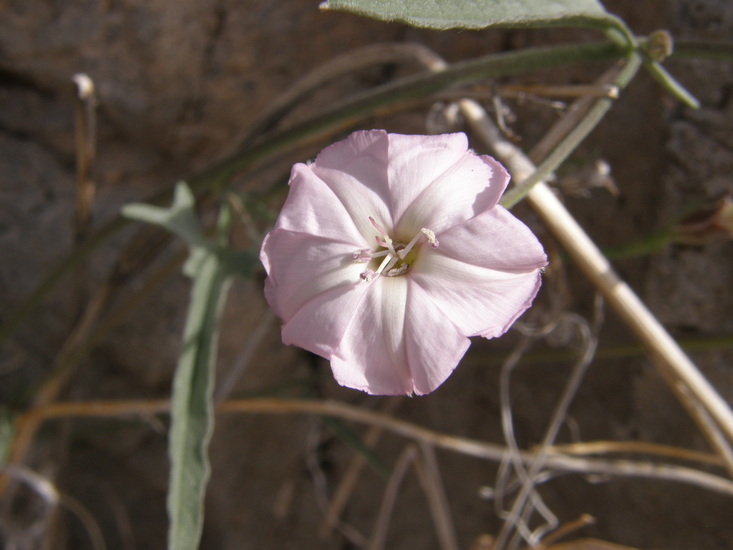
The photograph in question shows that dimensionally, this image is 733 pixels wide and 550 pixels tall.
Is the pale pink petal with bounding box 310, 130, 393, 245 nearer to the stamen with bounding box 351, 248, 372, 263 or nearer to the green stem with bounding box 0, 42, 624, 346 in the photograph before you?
the stamen with bounding box 351, 248, 372, 263

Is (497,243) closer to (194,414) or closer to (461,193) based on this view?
(461,193)

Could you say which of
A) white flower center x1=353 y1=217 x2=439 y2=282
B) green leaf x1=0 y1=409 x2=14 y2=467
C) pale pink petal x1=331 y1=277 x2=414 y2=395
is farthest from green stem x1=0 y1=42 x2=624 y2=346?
pale pink petal x1=331 y1=277 x2=414 y2=395

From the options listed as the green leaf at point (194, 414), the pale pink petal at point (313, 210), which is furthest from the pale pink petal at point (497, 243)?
the green leaf at point (194, 414)

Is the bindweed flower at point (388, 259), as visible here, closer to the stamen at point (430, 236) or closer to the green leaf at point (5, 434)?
the stamen at point (430, 236)

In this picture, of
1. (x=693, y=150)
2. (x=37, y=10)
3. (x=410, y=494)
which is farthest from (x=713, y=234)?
(x=37, y=10)

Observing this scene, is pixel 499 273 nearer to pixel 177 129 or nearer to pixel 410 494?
pixel 177 129

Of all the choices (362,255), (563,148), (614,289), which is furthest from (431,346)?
(614,289)
